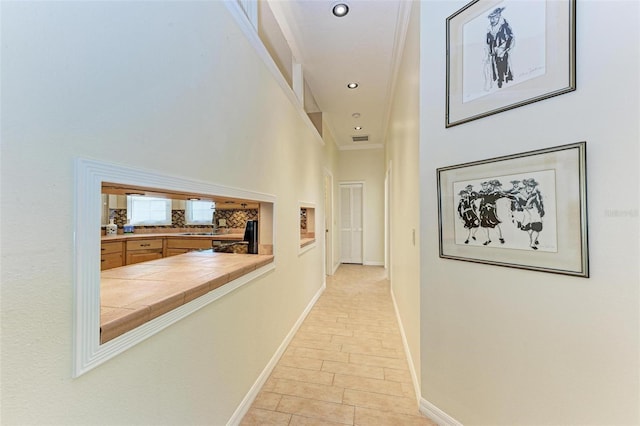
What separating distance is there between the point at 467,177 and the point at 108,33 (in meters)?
1.64

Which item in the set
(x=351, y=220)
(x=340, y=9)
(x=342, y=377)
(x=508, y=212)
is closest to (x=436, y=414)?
(x=342, y=377)

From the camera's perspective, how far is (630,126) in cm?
93

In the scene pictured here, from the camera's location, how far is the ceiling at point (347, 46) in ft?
7.14

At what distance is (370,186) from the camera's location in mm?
6082

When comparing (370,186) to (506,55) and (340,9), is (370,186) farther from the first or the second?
(506,55)

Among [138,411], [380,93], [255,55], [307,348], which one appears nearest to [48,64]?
[138,411]

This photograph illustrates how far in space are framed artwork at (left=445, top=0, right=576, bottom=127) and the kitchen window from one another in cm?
422

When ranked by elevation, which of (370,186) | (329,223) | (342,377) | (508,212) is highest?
(370,186)

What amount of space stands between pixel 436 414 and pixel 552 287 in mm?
1052

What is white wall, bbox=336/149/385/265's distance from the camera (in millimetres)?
6062

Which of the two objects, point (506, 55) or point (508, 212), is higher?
point (506, 55)

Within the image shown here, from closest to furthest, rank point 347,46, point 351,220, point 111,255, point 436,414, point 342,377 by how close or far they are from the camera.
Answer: point 436,414 → point 342,377 → point 347,46 → point 111,255 → point 351,220

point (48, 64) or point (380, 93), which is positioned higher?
point (380, 93)

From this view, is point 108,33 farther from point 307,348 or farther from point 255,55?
point 307,348
